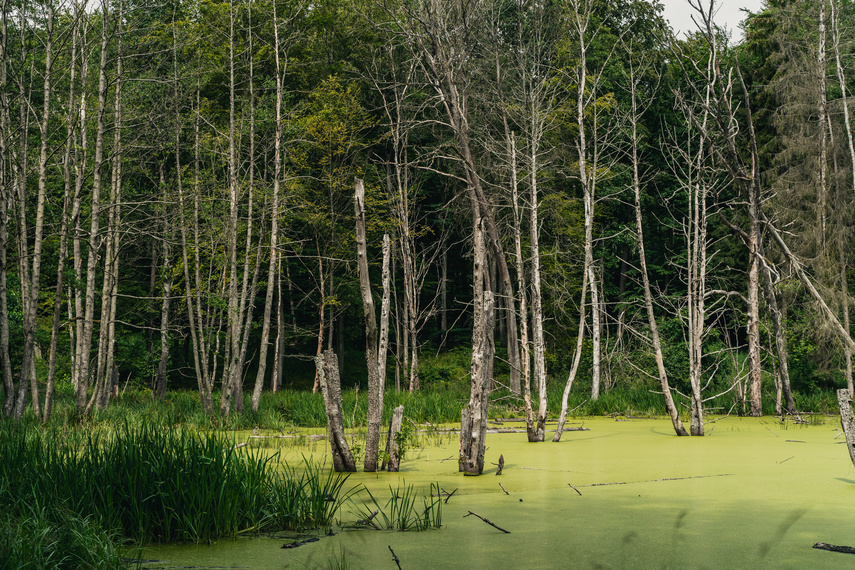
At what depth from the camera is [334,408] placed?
19.4 feet

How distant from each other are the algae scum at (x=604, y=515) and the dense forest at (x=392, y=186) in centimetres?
210

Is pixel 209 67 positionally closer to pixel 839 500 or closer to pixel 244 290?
pixel 244 290

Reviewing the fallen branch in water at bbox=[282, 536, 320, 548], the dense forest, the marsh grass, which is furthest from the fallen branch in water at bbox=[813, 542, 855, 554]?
the dense forest

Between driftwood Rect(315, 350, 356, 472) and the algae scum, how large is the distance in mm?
203

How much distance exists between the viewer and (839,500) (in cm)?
483

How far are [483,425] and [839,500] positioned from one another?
2.79 m

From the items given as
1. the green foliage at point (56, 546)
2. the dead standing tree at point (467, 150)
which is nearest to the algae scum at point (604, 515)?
the green foliage at point (56, 546)

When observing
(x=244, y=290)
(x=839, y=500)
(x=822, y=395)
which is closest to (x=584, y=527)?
(x=839, y=500)

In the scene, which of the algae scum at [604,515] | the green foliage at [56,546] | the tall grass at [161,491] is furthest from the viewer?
the tall grass at [161,491]

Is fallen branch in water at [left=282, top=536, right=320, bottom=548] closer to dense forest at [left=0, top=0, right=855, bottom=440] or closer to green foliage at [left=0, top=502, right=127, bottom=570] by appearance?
green foliage at [left=0, top=502, right=127, bottom=570]

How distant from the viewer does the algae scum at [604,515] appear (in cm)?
337

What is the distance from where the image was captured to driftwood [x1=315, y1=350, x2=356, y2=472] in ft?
19.5

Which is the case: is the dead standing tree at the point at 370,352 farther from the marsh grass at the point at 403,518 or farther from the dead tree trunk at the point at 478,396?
the marsh grass at the point at 403,518

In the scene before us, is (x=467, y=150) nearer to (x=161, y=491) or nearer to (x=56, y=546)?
(x=161, y=491)
